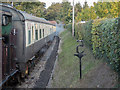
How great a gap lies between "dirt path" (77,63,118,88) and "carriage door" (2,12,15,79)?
2.72 meters

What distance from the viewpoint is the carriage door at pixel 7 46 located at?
5.40 metres

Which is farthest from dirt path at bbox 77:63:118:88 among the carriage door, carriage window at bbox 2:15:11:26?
carriage window at bbox 2:15:11:26

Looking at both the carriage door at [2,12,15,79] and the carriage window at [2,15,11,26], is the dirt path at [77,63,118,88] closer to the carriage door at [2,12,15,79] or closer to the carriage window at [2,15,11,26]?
the carriage door at [2,12,15,79]

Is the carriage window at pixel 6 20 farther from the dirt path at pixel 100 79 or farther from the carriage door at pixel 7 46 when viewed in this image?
the dirt path at pixel 100 79

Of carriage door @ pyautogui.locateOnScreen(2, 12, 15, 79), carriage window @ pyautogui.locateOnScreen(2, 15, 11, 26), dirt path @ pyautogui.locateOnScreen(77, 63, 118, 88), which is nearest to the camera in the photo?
dirt path @ pyautogui.locateOnScreen(77, 63, 118, 88)

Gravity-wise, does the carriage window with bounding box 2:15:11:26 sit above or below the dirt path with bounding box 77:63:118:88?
above

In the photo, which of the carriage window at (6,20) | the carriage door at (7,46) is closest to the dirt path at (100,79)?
the carriage door at (7,46)

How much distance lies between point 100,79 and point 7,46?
3432 mm

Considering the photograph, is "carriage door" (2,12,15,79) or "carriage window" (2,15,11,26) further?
"carriage window" (2,15,11,26)

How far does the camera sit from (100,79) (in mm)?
5488

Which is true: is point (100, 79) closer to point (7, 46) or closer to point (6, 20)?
point (7, 46)

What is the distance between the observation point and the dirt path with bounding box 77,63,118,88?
4937 mm

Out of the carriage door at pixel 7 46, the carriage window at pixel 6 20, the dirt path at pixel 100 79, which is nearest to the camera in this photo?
the dirt path at pixel 100 79

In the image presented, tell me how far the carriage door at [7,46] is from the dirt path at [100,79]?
2722 millimetres
